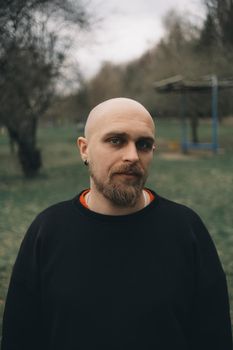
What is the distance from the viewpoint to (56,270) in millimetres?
1610

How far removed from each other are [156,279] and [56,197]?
8.97 meters

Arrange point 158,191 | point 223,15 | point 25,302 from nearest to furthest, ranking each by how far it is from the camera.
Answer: point 25,302, point 223,15, point 158,191

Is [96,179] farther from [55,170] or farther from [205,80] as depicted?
[205,80]

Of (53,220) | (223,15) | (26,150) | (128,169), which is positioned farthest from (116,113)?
(26,150)

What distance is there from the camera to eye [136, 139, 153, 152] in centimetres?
163

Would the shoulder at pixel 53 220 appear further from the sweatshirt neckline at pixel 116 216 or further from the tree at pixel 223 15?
the tree at pixel 223 15

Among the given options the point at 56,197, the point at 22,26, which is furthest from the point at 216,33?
the point at 56,197

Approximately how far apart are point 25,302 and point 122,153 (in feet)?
2.19

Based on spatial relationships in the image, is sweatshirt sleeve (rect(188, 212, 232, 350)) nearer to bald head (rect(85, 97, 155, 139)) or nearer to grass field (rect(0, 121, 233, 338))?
bald head (rect(85, 97, 155, 139))

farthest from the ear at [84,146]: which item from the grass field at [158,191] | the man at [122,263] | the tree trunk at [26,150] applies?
the tree trunk at [26,150]

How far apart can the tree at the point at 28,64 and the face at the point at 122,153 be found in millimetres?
7364

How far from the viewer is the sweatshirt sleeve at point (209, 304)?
5.46 ft

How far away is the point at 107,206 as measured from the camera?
1.64m

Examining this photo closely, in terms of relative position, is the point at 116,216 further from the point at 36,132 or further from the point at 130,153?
the point at 36,132
